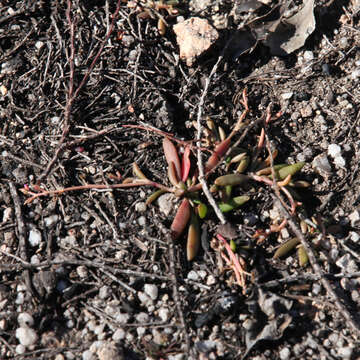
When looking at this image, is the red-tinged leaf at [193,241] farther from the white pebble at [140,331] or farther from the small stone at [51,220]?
the small stone at [51,220]

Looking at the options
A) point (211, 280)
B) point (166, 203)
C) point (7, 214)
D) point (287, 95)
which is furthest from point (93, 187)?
point (287, 95)

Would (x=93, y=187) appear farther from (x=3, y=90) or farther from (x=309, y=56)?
(x=309, y=56)

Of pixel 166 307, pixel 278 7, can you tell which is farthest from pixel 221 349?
pixel 278 7

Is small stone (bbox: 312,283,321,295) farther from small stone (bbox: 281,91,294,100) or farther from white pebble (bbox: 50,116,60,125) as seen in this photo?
white pebble (bbox: 50,116,60,125)

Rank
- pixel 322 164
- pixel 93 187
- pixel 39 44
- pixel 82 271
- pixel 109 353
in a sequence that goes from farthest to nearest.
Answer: pixel 39 44
pixel 322 164
pixel 93 187
pixel 82 271
pixel 109 353

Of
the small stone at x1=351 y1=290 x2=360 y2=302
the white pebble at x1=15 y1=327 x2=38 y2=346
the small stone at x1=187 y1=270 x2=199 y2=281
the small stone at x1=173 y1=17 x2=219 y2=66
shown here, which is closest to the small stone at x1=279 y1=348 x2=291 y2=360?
the small stone at x1=351 y1=290 x2=360 y2=302

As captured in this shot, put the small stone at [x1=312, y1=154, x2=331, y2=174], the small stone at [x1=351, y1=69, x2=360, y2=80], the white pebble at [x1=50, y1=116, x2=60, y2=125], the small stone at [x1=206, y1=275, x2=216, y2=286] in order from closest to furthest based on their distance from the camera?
the small stone at [x1=206, y1=275, x2=216, y2=286] → the small stone at [x1=312, y1=154, x2=331, y2=174] → the white pebble at [x1=50, y1=116, x2=60, y2=125] → the small stone at [x1=351, y1=69, x2=360, y2=80]
